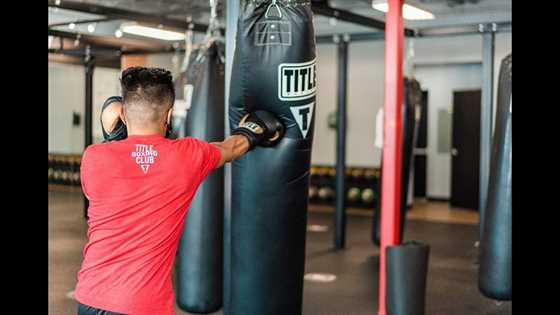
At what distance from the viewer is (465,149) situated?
10039mm

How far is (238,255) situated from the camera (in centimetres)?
271

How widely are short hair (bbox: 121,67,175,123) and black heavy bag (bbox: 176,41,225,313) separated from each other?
1783 millimetres

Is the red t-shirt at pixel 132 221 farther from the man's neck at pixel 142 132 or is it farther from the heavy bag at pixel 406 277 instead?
the heavy bag at pixel 406 277

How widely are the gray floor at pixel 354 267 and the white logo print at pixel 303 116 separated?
1960 millimetres

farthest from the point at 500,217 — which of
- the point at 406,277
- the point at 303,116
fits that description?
the point at 406,277

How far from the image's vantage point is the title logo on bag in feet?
8.39

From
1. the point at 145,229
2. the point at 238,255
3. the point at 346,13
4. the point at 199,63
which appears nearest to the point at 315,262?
the point at 346,13

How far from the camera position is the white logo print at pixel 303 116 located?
2.61 m

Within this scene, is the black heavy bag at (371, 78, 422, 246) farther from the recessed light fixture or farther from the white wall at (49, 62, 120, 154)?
the white wall at (49, 62, 120, 154)

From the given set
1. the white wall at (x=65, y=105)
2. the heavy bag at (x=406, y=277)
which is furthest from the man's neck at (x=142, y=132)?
the white wall at (x=65, y=105)

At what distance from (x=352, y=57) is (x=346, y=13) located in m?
4.56

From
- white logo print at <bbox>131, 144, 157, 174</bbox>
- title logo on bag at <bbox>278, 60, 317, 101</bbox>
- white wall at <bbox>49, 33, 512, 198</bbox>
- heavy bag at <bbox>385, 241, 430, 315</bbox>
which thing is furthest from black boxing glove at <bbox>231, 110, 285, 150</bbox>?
white wall at <bbox>49, 33, 512, 198</bbox>
